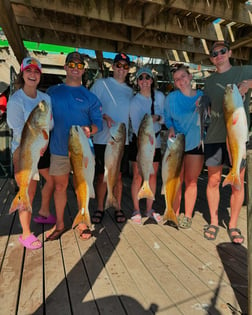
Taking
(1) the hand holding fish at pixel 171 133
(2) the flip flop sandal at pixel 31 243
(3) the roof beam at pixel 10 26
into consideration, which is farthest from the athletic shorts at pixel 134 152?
(3) the roof beam at pixel 10 26

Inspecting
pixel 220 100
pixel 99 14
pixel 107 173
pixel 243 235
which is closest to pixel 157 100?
pixel 220 100

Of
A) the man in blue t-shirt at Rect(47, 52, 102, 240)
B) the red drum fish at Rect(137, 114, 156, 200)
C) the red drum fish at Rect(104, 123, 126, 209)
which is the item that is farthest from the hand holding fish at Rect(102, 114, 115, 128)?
the red drum fish at Rect(137, 114, 156, 200)

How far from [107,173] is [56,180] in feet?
2.09

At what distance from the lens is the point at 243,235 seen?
362 centimetres

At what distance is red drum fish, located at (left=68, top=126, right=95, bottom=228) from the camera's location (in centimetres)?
286

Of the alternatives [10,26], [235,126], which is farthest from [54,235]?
[10,26]

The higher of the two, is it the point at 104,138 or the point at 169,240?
the point at 104,138

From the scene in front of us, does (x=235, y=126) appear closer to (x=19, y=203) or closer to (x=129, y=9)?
(x=19, y=203)

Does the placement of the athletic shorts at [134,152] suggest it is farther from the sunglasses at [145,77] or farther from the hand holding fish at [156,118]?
the sunglasses at [145,77]

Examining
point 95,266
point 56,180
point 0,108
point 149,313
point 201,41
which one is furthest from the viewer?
point 0,108

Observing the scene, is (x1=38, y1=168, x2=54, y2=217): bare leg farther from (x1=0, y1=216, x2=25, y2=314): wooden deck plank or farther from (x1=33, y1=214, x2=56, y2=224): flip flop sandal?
(x1=0, y1=216, x2=25, y2=314): wooden deck plank

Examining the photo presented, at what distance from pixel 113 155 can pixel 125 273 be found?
141 cm

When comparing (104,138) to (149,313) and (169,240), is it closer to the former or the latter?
(169,240)

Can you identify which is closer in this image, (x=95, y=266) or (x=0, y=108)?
(x=95, y=266)
